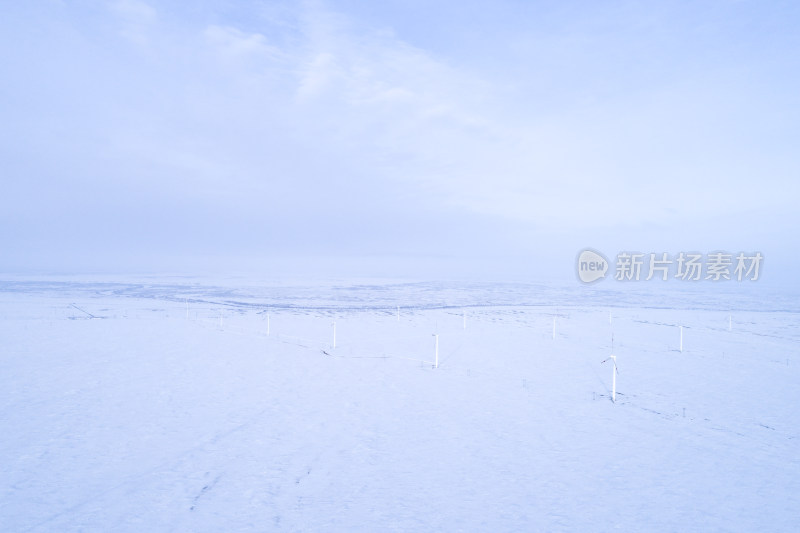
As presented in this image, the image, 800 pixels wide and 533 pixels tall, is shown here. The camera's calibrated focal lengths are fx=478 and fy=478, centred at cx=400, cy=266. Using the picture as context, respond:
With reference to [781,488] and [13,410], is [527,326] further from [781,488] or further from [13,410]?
[13,410]

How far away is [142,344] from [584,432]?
11.8 meters

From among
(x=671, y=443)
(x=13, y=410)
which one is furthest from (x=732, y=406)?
(x=13, y=410)

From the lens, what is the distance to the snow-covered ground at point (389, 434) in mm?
4801

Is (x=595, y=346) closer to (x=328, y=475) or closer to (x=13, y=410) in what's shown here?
(x=328, y=475)

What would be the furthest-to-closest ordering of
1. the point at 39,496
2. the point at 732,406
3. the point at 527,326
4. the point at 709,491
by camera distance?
the point at 527,326 → the point at 732,406 → the point at 709,491 → the point at 39,496

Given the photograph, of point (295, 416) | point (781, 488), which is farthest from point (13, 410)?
point (781, 488)

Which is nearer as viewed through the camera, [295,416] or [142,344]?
[295,416]

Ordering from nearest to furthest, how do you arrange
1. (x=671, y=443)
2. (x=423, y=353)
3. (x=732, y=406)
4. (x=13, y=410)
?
(x=671, y=443) < (x=13, y=410) < (x=732, y=406) < (x=423, y=353)

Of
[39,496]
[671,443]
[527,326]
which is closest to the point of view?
[39,496]

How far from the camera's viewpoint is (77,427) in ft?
22.5

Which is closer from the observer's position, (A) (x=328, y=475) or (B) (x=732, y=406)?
(A) (x=328, y=475)

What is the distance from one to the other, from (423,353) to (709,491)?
8359 millimetres

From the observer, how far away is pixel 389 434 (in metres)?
7.01

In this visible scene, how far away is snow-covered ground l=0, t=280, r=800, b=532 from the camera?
480 centimetres
